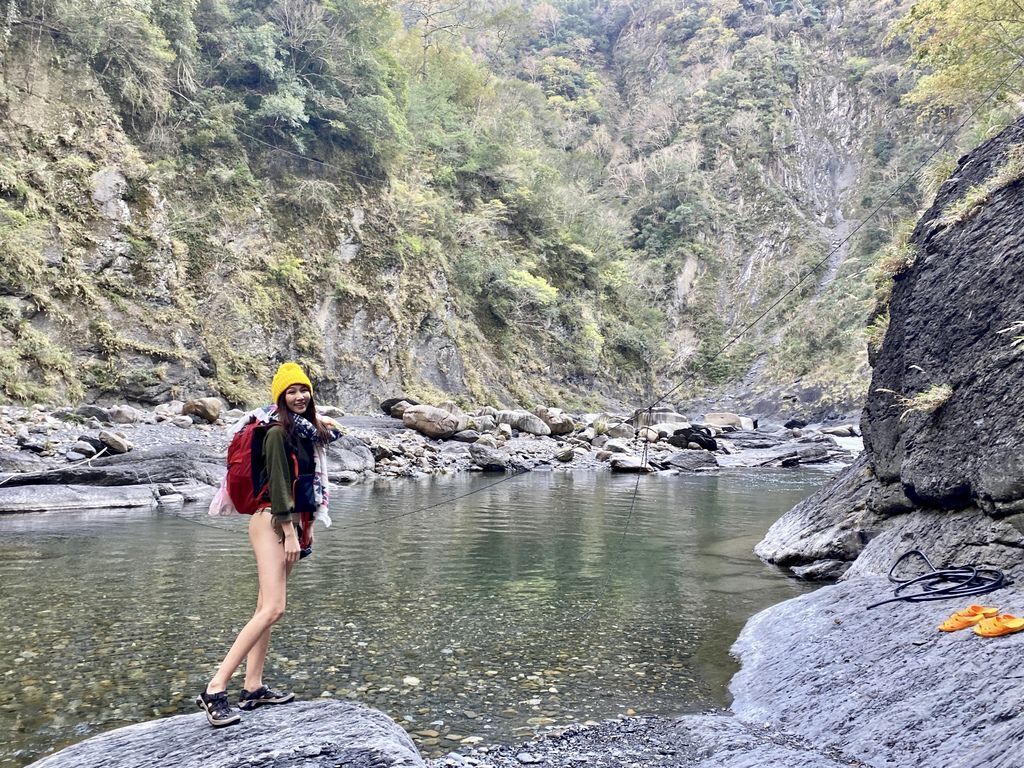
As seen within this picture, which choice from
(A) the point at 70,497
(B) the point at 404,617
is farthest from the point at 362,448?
(B) the point at 404,617

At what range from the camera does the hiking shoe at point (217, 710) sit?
305 centimetres

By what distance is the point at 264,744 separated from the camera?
9.41 ft

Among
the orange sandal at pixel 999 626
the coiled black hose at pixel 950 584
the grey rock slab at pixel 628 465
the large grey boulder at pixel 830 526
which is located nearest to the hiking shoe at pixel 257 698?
the orange sandal at pixel 999 626

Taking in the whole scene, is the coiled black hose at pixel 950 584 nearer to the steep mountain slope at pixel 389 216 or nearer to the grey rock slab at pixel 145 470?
the grey rock slab at pixel 145 470

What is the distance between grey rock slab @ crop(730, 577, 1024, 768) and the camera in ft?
9.49

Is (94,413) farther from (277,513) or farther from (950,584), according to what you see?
(950,584)

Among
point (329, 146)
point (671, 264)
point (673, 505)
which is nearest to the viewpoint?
point (673, 505)

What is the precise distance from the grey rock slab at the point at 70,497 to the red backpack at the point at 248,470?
10227 mm

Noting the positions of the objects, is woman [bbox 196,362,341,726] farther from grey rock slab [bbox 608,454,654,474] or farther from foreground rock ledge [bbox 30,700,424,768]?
grey rock slab [bbox 608,454,654,474]

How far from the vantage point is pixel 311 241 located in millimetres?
26406

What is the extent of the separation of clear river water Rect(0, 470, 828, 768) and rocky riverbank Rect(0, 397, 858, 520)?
54.0 inches

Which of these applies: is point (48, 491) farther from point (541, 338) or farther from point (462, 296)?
point (541, 338)

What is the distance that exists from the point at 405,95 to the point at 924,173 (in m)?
28.2

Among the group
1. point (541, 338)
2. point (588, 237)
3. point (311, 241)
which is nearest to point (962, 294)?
point (311, 241)
